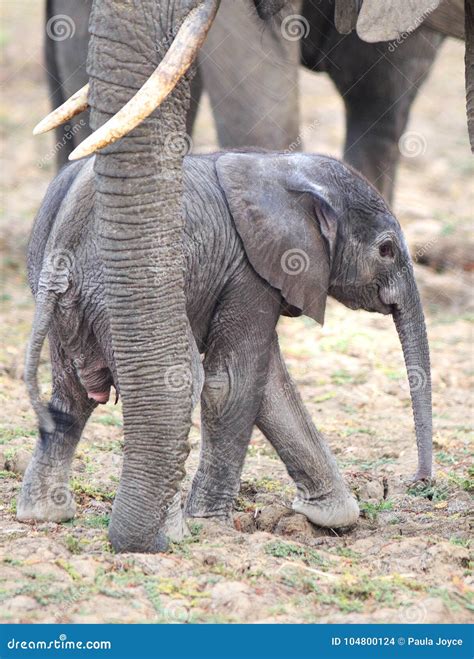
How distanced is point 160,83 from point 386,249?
1797mm

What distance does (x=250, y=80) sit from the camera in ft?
25.0

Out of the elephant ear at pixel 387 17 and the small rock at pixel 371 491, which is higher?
the elephant ear at pixel 387 17

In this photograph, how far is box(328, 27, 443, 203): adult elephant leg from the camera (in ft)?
28.0

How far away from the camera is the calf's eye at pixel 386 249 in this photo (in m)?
5.56

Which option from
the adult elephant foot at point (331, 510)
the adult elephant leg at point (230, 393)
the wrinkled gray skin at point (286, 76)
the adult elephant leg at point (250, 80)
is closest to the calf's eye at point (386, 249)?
the adult elephant leg at point (230, 393)

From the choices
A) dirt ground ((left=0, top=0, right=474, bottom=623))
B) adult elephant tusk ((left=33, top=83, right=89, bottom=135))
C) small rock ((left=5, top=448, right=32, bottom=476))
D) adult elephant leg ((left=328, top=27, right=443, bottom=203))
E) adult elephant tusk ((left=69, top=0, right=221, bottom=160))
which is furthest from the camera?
adult elephant leg ((left=328, top=27, right=443, bottom=203))

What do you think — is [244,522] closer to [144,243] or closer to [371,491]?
[371,491]

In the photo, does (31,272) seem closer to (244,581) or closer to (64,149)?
(244,581)

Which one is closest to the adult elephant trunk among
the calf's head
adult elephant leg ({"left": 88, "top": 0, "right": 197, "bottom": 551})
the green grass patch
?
the calf's head

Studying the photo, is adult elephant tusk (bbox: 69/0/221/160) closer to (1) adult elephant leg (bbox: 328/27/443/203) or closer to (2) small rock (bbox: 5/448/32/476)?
(2) small rock (bbox: 5/448/32/476)

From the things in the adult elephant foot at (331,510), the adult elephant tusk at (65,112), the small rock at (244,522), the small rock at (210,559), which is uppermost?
the adult elephant tusk at (65,112)

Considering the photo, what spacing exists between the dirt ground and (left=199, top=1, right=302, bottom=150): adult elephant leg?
1.41 meters

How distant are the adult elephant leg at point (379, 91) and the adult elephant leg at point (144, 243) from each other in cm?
438

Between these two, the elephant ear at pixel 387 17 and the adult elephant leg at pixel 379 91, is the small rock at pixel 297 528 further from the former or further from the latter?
the adult elephant leg at pixel 379 91
